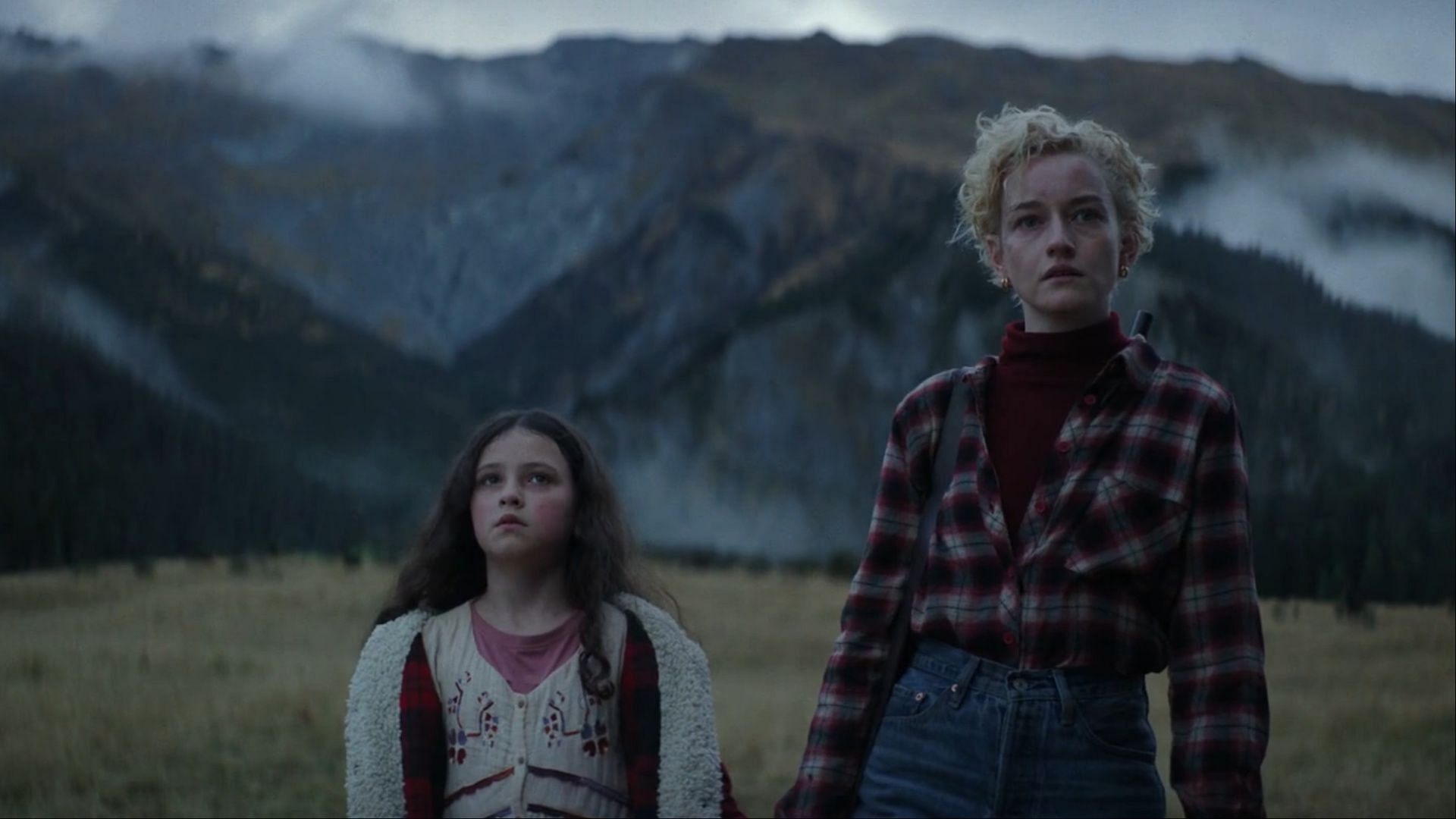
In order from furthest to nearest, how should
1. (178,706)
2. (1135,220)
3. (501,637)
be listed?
(178,706), (501,637), (1135,220)

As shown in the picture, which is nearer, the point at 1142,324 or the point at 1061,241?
the point at 1061,241

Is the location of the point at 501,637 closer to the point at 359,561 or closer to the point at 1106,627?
the point at 1106,627

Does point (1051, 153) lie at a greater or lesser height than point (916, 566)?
greater

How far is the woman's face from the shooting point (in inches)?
83.3

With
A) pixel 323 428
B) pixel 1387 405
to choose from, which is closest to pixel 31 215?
pixel 323 428

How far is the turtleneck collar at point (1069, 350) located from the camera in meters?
2.12

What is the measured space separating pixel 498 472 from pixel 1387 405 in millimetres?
3810

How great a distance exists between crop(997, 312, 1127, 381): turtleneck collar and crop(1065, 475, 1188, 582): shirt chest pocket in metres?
0.21

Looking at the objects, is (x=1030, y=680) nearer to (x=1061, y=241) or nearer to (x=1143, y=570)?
(x=1143, y=570)

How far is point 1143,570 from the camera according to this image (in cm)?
196

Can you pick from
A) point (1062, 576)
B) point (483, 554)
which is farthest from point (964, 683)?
point (483, 554)

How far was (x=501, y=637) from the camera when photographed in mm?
2650

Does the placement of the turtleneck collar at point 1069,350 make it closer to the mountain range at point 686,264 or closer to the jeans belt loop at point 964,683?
the jeans belt loop at point 964,683

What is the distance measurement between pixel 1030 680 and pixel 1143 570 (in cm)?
22
